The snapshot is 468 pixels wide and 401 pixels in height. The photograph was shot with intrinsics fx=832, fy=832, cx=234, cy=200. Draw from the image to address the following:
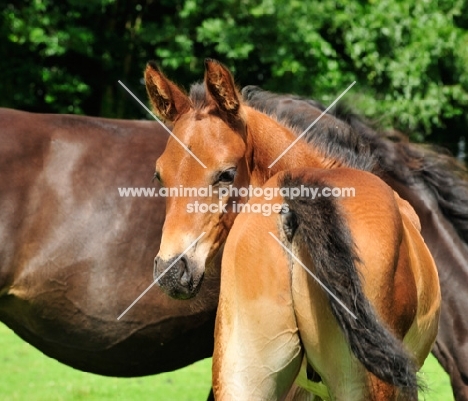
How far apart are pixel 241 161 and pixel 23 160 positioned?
1.60 metres

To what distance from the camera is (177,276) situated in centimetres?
314

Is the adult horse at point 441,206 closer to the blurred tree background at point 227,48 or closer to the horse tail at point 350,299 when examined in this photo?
the horse tail at point 350,299

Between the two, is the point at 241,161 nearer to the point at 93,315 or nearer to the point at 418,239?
the point at 418,239

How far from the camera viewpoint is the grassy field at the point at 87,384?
659 cm

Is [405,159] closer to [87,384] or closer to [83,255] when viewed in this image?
[83,255]

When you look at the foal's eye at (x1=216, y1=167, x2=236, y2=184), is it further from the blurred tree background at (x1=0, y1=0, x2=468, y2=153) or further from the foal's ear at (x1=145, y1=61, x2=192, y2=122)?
the blurred tree background at (x1=0, y1=0, x2=468, y2=153)

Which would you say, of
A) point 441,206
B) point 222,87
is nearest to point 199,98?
point 222,87

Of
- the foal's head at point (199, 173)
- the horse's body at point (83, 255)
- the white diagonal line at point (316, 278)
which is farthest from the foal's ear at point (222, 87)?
the horse's body at point (83, 255)

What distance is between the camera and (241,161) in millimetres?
3504

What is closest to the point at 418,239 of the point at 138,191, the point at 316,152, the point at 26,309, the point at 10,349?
the point at 316,152

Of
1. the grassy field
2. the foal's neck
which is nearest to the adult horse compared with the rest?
the foal's neck

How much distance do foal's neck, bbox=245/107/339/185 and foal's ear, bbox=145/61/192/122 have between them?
30 cm

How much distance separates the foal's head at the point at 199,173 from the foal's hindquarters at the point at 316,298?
279mm

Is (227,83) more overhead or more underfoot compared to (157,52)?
more overhead
